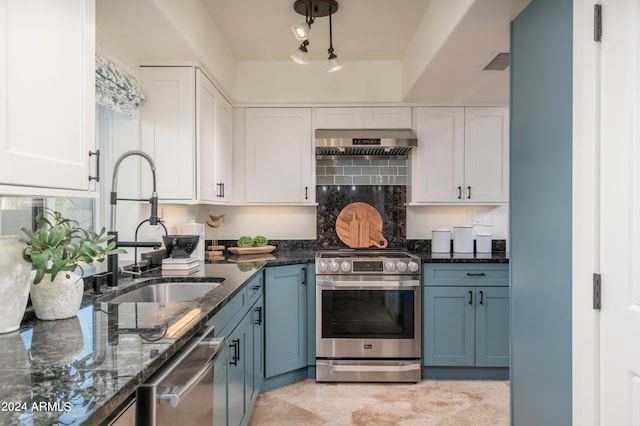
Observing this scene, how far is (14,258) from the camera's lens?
1.27 m

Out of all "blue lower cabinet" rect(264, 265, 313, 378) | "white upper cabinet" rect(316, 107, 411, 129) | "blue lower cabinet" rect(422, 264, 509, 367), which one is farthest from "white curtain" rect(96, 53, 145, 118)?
"blue lower cabinet" rect(422, 264, 509, 367)

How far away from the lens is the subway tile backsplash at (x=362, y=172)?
3875 mm

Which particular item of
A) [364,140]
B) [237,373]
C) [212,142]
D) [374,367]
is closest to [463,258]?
[374,367]

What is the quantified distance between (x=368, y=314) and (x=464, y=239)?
1.11 meters

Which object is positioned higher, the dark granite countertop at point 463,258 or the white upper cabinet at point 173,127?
the white upper cabinet at point 173,127

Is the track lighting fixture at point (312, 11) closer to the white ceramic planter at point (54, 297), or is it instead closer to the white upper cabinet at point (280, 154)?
the white upper cabinet at point (280, 154)

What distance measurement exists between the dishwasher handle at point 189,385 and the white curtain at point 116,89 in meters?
1.51

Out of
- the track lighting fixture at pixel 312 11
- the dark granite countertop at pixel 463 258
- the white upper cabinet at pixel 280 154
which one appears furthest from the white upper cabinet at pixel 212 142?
the dark granite countertop at pixel 463 258

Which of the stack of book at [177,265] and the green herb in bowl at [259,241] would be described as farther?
the green herb in bowl at [259,241]

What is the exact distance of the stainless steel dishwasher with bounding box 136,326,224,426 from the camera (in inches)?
41.7

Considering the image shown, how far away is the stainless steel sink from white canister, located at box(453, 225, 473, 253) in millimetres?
2226

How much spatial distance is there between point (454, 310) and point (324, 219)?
1.39 meters

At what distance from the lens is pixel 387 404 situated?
289 centimetres
